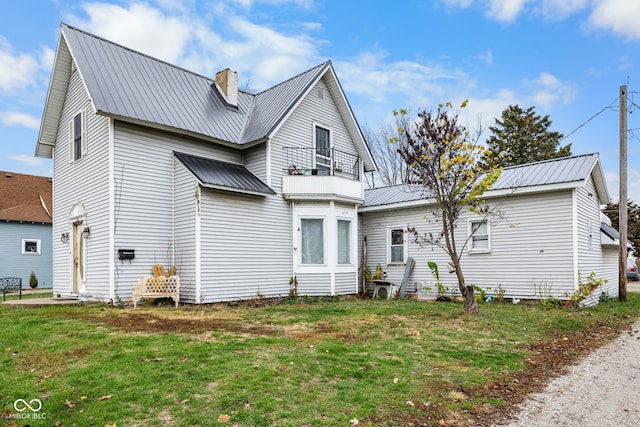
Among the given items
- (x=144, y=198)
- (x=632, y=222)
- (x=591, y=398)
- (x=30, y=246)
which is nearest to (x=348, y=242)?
(x=144, y=198)

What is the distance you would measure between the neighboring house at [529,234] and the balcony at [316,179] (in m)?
2.15

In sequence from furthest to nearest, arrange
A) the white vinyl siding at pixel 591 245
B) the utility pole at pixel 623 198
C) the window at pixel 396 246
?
the window at pixel 396 246 → the utility pole at pixel 623 198 → the white vinyl siding at pixel 591 245

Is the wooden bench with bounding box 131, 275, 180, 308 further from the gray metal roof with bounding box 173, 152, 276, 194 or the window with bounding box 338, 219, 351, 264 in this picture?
the window with bounding box 338, 219, 351, 264

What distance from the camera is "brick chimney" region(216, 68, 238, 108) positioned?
15.6m

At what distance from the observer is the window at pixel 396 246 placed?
53.7 feet

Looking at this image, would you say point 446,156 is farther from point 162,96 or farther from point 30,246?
point 30,246

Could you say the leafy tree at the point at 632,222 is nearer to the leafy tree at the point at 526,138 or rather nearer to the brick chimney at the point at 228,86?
the leafy tree at the point at 526,138

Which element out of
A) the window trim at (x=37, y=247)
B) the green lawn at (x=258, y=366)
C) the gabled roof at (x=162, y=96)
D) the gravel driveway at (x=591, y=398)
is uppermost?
the gabled roof at (x=162, y=96)

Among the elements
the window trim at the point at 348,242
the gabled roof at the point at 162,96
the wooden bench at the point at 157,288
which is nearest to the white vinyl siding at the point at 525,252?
the window trim at the point at 348,242

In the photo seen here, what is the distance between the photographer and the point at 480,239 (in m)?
14.4

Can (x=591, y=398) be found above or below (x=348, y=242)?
below

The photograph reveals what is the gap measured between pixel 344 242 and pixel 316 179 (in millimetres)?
2445

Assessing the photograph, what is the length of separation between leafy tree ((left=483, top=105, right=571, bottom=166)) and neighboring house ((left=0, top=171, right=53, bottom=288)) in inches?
1206

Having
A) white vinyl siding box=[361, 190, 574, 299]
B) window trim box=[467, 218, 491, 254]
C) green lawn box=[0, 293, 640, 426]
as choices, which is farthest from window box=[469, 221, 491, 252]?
green lawn box=[0, 293, 640, 426]
